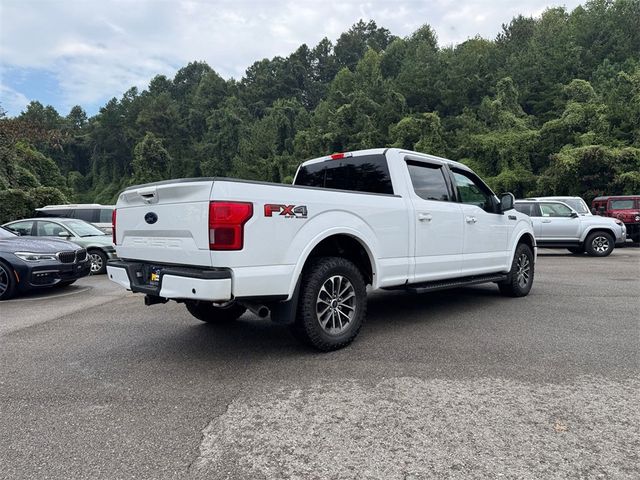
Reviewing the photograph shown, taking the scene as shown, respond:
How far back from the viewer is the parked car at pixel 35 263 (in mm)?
7883

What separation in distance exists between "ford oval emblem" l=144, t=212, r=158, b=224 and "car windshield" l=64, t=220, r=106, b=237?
8048mm

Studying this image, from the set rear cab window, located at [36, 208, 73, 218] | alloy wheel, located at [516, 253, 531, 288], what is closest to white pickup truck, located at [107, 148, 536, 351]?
alloy wheel, located at [516, 253, 531, 288]

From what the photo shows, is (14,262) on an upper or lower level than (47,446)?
upper

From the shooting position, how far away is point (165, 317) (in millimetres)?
6133

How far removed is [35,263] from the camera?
8062 mm

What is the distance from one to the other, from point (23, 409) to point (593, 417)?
385 centimetres

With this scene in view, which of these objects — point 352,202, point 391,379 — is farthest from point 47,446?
point 352,202

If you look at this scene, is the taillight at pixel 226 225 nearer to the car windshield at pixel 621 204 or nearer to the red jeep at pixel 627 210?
the red jeep at pixel 627 210

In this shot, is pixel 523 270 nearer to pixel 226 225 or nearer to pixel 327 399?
pixel 327 399

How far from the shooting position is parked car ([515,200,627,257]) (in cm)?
1414

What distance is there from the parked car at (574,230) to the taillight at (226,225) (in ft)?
42.1

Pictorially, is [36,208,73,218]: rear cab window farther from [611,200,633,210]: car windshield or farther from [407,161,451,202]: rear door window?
[611,200,633,210]: car windshield

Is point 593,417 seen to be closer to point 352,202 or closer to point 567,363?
point 567,363

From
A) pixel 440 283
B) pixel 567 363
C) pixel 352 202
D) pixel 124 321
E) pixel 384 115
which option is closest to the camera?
pixel 567 363
